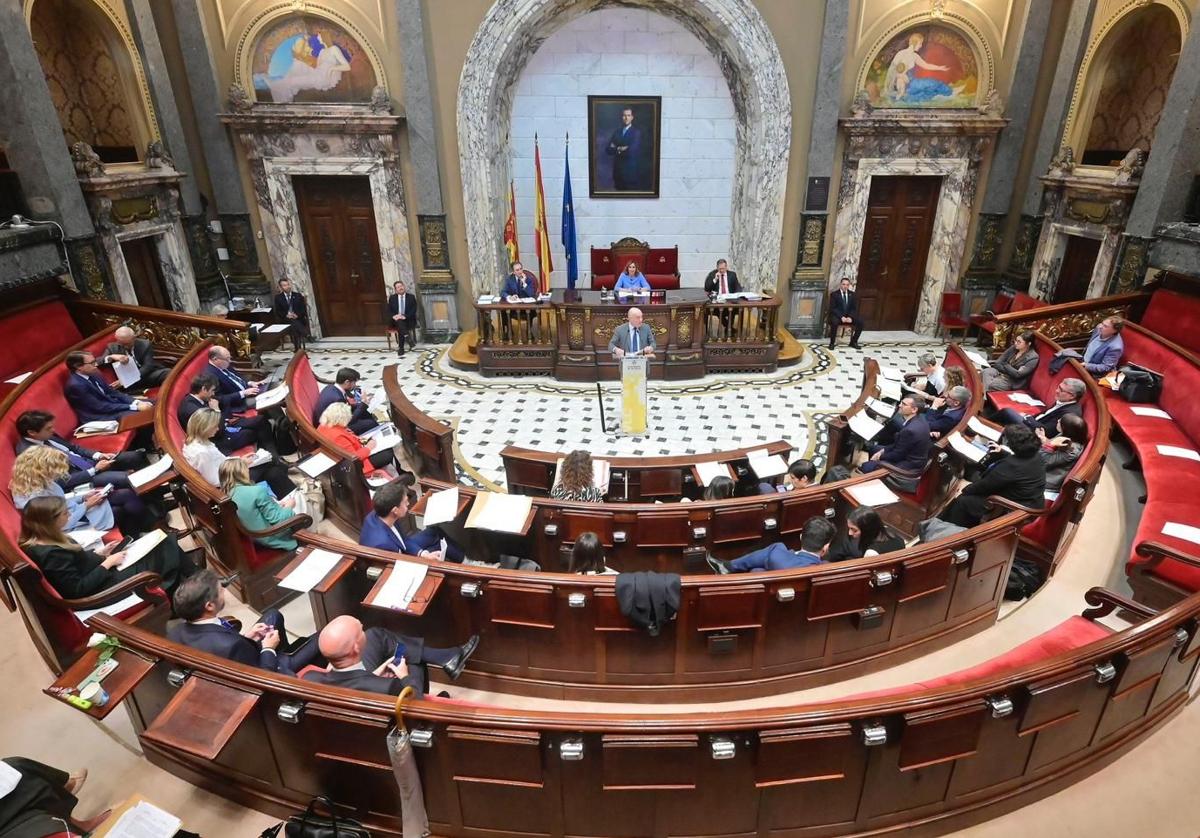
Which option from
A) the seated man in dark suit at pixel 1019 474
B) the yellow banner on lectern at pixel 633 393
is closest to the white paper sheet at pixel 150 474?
the yellow banner on lectern at pixel 633 393

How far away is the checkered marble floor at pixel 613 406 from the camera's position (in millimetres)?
7465

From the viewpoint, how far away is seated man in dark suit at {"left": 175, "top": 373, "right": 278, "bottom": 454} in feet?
20.1

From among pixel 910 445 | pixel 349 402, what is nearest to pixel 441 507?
pixel 349 402

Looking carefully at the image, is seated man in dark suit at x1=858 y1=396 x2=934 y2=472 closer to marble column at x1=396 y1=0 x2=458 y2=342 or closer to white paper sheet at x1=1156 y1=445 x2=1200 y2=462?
white paper sheet at x1=1156 y1=445 x2=1200 y2=462

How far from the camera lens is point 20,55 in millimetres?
6980

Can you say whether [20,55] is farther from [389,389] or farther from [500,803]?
[500,803]

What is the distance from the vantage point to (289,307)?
10219mm

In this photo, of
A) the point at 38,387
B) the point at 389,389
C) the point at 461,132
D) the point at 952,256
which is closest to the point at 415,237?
the point at 461,132

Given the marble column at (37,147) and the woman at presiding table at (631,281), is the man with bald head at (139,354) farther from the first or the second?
the woman at presiding table at (631,281)

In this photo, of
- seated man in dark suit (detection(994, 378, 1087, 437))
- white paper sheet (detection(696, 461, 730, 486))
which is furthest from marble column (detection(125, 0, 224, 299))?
seated man in dark suit (detection(994, 378, 1087, 437))

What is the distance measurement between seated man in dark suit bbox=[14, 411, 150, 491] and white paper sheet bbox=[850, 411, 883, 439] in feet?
19.9

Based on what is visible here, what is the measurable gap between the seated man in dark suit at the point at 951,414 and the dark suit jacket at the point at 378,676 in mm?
4909

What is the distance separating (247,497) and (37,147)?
5.94 metres

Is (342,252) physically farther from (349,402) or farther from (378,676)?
(378,676)
